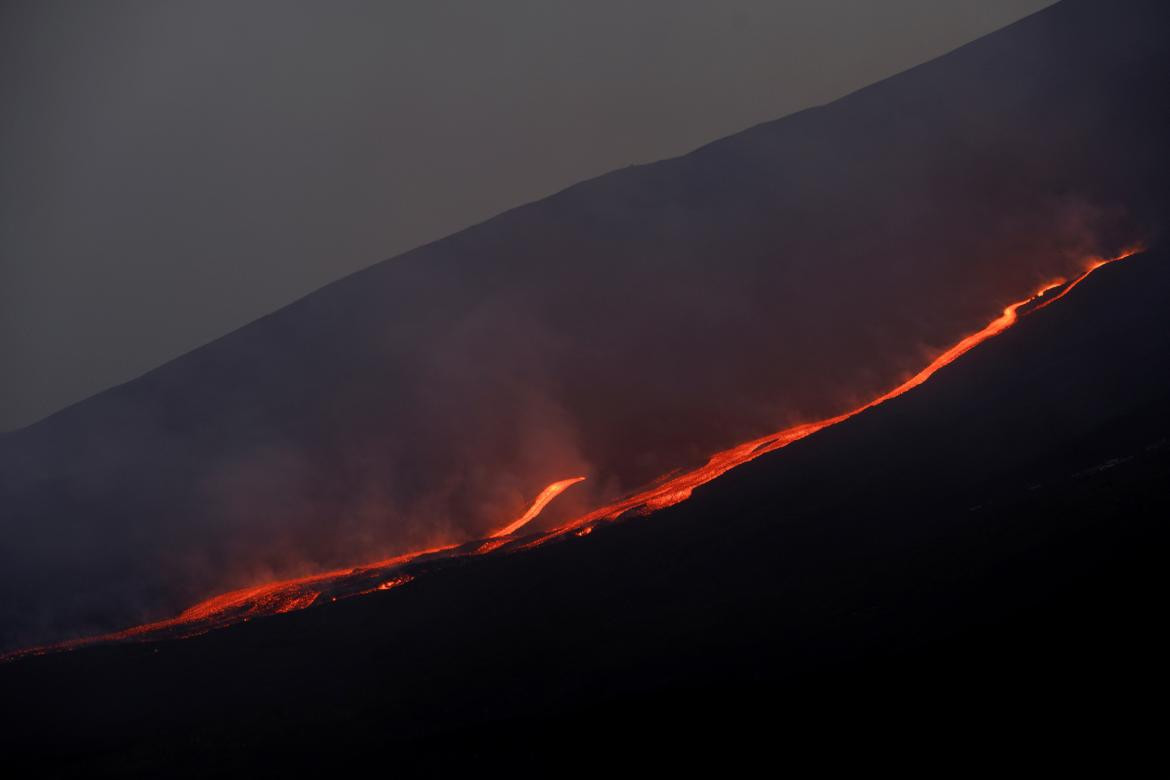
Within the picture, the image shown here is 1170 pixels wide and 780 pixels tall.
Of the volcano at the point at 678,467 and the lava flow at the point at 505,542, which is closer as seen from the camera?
the volcano at the point at 678,467

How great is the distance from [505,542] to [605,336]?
10.7 m

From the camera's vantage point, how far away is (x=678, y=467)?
15461 mm

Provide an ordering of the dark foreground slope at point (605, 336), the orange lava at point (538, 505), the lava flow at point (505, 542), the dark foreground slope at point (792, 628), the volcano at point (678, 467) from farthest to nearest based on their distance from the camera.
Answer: the dark foreground slope at point (605, 336) → the orange lava at point (538, 505) → the lava flow at point (505, 542) → the volcano at point (678, 467) → the dark foreground slope at point (792, 628)

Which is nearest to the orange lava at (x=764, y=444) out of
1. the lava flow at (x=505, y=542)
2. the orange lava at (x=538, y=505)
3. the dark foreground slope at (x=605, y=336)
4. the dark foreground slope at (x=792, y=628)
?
the lava flow at (x=505, y=542)

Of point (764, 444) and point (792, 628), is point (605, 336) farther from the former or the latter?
point (792, 628)

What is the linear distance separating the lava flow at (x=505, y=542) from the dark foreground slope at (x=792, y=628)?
95 cm

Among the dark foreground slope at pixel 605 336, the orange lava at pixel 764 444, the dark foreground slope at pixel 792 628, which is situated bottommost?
the dark foreground slope at pixel 792 628

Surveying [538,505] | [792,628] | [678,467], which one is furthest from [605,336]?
[792,628]

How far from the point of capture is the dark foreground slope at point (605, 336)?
17141mm

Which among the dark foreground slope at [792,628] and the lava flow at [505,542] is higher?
the lava flow at [505,542]

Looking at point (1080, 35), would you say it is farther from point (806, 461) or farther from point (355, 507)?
point (355, 507)

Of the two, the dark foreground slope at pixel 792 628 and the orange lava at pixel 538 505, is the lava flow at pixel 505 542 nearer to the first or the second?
the orange lava at pixel 538 505

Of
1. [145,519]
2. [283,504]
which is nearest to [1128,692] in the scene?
[283,504]


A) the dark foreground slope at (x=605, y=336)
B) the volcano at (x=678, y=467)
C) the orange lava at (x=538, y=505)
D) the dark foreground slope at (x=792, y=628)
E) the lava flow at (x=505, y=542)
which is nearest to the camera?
the dark foreground slope at (x=792, y=628)
